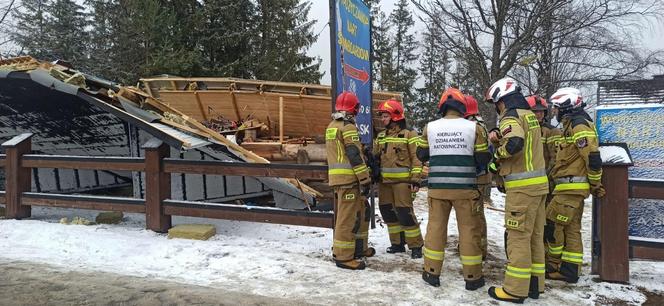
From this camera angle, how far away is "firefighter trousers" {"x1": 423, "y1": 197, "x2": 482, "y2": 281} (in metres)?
4.27

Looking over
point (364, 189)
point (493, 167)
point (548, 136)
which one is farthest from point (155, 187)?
point (548, 136)

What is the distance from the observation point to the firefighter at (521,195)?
13.0 ft

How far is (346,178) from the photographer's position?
4.93m

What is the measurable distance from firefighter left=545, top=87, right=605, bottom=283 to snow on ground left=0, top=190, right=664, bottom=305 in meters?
0.26

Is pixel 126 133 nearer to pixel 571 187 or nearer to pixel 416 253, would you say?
pixel 416 253

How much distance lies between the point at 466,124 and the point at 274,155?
6.84 meters

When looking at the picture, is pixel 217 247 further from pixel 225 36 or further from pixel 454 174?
pixel 225 36

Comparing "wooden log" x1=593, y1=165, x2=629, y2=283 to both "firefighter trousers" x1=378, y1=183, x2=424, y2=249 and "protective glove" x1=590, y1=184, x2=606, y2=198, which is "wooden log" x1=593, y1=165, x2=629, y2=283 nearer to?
"protective glove" x1=590, y1=184, x2=606, y2=198

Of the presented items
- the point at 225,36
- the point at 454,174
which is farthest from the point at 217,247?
the point at 225,36

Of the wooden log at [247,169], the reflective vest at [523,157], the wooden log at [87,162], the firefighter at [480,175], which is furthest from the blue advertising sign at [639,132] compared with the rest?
the wooden log at [87,162]

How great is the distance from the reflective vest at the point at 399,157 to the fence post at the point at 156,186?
110 inches

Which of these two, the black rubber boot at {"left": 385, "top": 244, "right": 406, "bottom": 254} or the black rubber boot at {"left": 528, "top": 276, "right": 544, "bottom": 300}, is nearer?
the black rubber boot at {"left": 528, "top": 276, "right": 544, "bottom": 300}

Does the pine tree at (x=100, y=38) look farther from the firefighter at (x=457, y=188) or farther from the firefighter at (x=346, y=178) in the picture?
the firefighter at (x=457, y=188)

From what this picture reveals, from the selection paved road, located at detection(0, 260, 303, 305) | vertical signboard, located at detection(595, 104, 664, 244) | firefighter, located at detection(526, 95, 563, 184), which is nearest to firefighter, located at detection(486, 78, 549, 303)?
firefighter, located at detection(526, 95, 563, 184)
